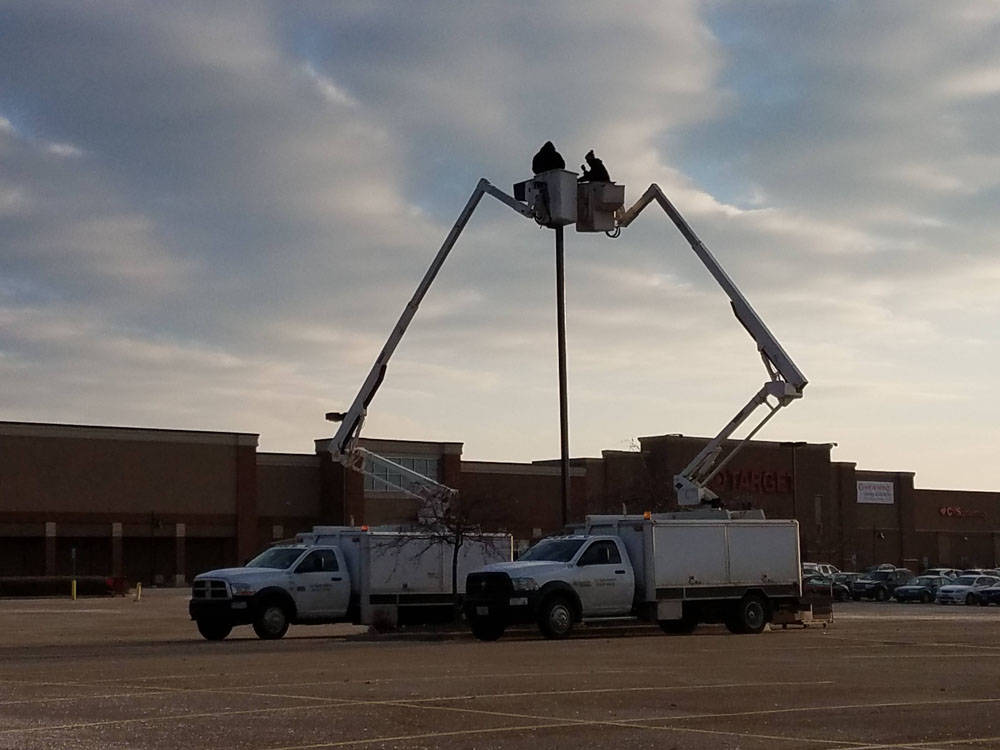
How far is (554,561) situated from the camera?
2856 cm

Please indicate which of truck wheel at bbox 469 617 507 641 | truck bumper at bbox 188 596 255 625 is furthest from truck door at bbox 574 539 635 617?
truck bumper at bbox 188 596 255 625

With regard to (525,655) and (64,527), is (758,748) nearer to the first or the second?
(525,655)

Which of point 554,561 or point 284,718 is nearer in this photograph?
point 284,718

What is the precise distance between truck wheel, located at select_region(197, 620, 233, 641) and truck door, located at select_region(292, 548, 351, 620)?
4.70 ft

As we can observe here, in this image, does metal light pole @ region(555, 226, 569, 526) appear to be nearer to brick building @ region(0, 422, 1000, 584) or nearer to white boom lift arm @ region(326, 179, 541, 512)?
white boom lift arm @ region(326, 179, 541, 512)

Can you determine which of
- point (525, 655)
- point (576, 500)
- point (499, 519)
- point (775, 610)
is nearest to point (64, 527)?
point (576, 500)

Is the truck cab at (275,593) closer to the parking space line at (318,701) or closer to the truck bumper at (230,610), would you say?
the truck bumper at (230,610)

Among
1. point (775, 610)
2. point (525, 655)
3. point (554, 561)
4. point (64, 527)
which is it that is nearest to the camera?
point (525, 655)

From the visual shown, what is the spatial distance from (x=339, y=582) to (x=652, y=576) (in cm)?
615

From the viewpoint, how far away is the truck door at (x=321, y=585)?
29.8 meters

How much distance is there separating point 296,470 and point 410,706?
244 ft

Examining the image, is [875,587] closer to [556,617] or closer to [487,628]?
[556,617]

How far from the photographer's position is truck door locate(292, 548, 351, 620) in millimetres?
29797

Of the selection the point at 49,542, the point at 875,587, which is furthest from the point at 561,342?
the point at 49,542
